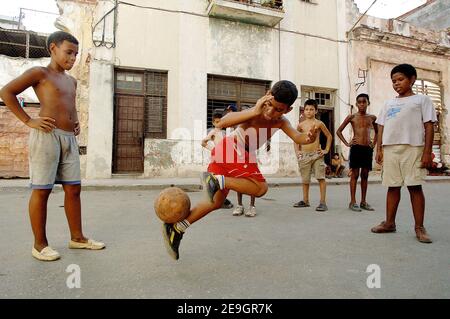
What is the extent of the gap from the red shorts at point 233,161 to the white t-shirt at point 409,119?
183 centimetres

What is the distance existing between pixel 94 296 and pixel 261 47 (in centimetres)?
1198

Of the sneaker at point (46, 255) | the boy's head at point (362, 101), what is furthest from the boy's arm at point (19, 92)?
the boy's head at point (362, 101)

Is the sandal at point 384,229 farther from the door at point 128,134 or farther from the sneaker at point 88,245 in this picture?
the door at point 128,134

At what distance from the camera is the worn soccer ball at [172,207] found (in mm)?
2311

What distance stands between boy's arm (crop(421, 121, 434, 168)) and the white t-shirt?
6 cm

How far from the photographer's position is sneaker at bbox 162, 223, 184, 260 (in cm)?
228

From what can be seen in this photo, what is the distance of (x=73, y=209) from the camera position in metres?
2.84

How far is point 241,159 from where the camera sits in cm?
271

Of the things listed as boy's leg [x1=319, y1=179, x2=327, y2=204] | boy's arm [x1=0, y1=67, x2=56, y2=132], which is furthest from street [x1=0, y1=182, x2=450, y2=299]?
boy's arm [x1=0, y1=67, x2=56, y2=132]
